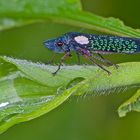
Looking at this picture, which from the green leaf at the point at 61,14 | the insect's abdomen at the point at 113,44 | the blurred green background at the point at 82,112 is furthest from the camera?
the blurred green background at the point at 82,112

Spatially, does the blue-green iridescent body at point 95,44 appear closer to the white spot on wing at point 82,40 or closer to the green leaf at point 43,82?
the white spot on wing at point 82,40

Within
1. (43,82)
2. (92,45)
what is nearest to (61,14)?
Answer: (92,45)

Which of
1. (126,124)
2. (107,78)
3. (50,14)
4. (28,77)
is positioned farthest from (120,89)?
(126,124)

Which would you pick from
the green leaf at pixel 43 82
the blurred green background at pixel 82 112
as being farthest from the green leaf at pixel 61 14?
the blurred green background at pixel 82 112

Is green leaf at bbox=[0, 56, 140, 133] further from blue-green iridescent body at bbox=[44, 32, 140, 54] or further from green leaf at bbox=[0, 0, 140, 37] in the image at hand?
blue-green iridescent body at bbox=[44, 32, 140, 54]

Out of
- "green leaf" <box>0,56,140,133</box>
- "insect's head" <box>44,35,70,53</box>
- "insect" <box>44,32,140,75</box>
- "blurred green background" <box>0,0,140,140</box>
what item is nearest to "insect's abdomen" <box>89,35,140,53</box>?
"insect" <box>44,32,140,75</box>

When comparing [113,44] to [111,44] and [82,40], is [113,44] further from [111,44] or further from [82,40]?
[82,40]
